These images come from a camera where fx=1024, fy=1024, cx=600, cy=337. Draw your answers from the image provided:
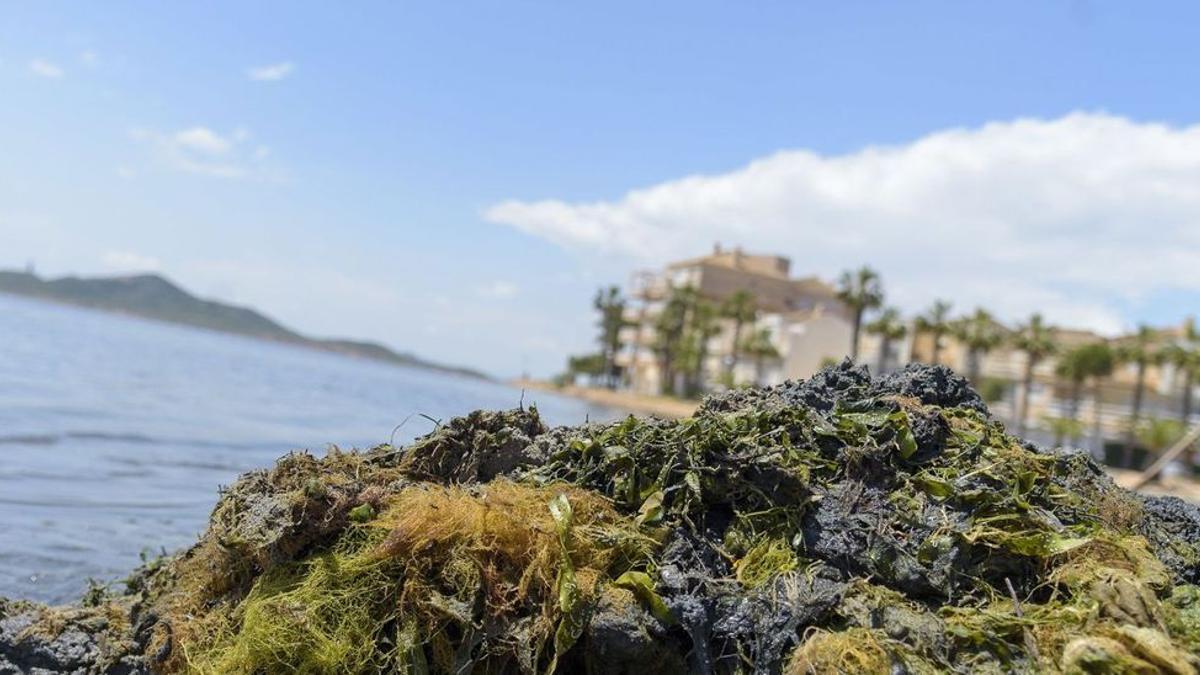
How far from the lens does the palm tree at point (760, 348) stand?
8088 cm

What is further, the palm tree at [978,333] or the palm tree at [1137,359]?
the palm tree at [978,333]

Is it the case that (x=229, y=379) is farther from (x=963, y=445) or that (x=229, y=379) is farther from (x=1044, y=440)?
(x=963, y=445)

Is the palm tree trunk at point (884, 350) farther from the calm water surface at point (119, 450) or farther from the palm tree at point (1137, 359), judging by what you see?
the calm water surface at point (119, 450)

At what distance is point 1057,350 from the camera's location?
57.9 meters

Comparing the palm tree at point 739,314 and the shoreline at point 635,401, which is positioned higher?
the palm tree at point 739,314

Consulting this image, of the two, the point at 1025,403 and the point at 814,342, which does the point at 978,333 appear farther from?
the point at 814,342

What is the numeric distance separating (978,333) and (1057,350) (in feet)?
14.1

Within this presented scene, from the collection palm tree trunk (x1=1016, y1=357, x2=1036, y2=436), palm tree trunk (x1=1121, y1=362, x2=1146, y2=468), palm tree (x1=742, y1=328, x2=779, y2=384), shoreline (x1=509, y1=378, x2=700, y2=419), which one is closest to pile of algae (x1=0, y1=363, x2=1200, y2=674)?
palm tree trunk (x1=1016, y1=357, x2=1036, y2=436)

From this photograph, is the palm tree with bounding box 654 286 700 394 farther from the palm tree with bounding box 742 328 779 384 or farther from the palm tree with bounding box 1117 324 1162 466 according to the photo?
the palm tree with bounding box 1117 324 1162 466

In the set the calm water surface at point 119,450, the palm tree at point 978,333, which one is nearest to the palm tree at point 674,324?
the palm tree at point 978,333

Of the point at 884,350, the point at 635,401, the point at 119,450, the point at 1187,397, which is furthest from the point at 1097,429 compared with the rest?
the point at 119,450

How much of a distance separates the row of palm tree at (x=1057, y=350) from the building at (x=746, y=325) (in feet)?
36.4

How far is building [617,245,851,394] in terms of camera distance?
7712 cm

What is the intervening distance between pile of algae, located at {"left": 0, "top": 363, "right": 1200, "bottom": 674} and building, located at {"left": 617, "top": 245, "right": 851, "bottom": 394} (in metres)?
72.5
